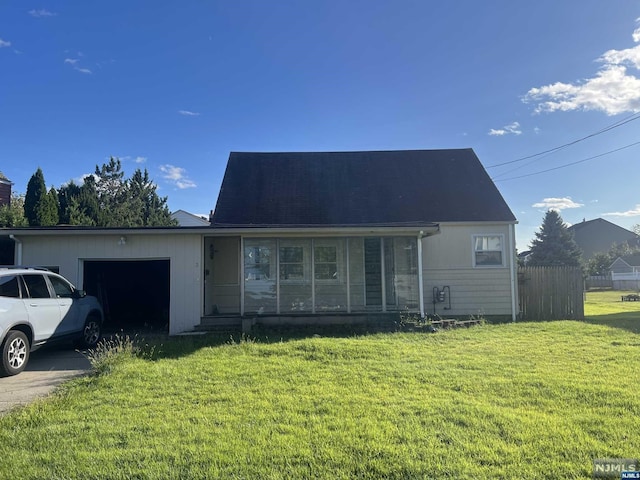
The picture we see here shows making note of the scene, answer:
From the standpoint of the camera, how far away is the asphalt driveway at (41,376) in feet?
18.9

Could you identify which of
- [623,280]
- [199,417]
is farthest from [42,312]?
[623,280]

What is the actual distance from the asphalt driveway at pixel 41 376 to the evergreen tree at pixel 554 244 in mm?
34847

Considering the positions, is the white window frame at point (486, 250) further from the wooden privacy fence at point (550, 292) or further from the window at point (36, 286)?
the window at point (36, 286)

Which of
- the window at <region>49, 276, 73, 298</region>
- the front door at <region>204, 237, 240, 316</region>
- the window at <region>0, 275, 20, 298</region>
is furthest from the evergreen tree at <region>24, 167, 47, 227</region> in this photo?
the window at <region>0, 275, 20, 298</region>

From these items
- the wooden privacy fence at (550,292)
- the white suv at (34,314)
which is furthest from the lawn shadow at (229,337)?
the wooden privacy fence at (550,292)

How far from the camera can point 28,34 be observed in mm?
10547

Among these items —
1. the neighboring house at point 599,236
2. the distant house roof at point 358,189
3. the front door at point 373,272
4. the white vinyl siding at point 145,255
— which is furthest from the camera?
the neighboring house at point 599,236

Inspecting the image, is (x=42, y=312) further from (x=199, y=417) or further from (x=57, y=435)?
(x=199, y=417)

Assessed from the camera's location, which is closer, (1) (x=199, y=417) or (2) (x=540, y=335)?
(1) (x=199, y=417)

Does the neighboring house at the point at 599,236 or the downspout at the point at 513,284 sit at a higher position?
the neighboring house at the point at 599,236

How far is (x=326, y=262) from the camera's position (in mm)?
12211

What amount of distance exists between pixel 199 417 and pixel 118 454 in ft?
3.30

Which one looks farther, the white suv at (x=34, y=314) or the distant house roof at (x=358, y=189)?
the distant house roof at (x=358, y=189)

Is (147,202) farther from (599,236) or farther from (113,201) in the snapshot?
(599,236)
